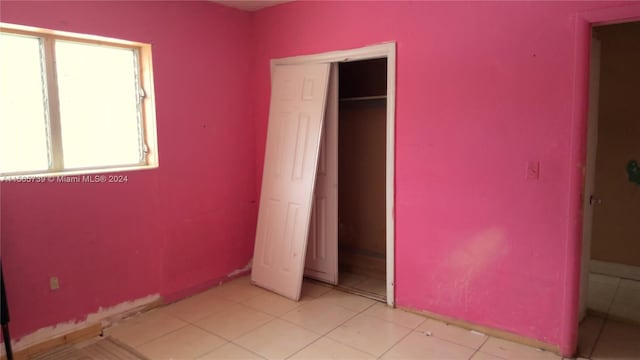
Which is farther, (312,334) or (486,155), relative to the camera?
(312,334)

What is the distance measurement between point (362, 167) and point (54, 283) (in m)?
3.07

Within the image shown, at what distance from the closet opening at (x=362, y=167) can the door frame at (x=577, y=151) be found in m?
1.90

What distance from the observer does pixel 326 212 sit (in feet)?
13.2

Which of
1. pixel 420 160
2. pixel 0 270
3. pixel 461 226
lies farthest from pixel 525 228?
pixel 0 270

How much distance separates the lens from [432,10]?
3025 mm

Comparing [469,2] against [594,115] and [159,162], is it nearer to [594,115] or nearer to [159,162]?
[594,115]

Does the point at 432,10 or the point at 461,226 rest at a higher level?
the point at 432,10

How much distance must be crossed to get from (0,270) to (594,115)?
388 centimetres

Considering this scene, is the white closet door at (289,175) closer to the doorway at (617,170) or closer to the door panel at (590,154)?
the door panel at (590,154)

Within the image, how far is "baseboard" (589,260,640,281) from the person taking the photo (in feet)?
13.0

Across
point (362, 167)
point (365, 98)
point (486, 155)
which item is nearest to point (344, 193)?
point (362, 167)

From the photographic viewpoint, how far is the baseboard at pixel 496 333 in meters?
2.76

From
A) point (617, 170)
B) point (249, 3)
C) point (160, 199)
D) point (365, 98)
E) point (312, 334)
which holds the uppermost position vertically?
point (249, 3)

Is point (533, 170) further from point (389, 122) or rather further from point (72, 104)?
point (72, 104)
